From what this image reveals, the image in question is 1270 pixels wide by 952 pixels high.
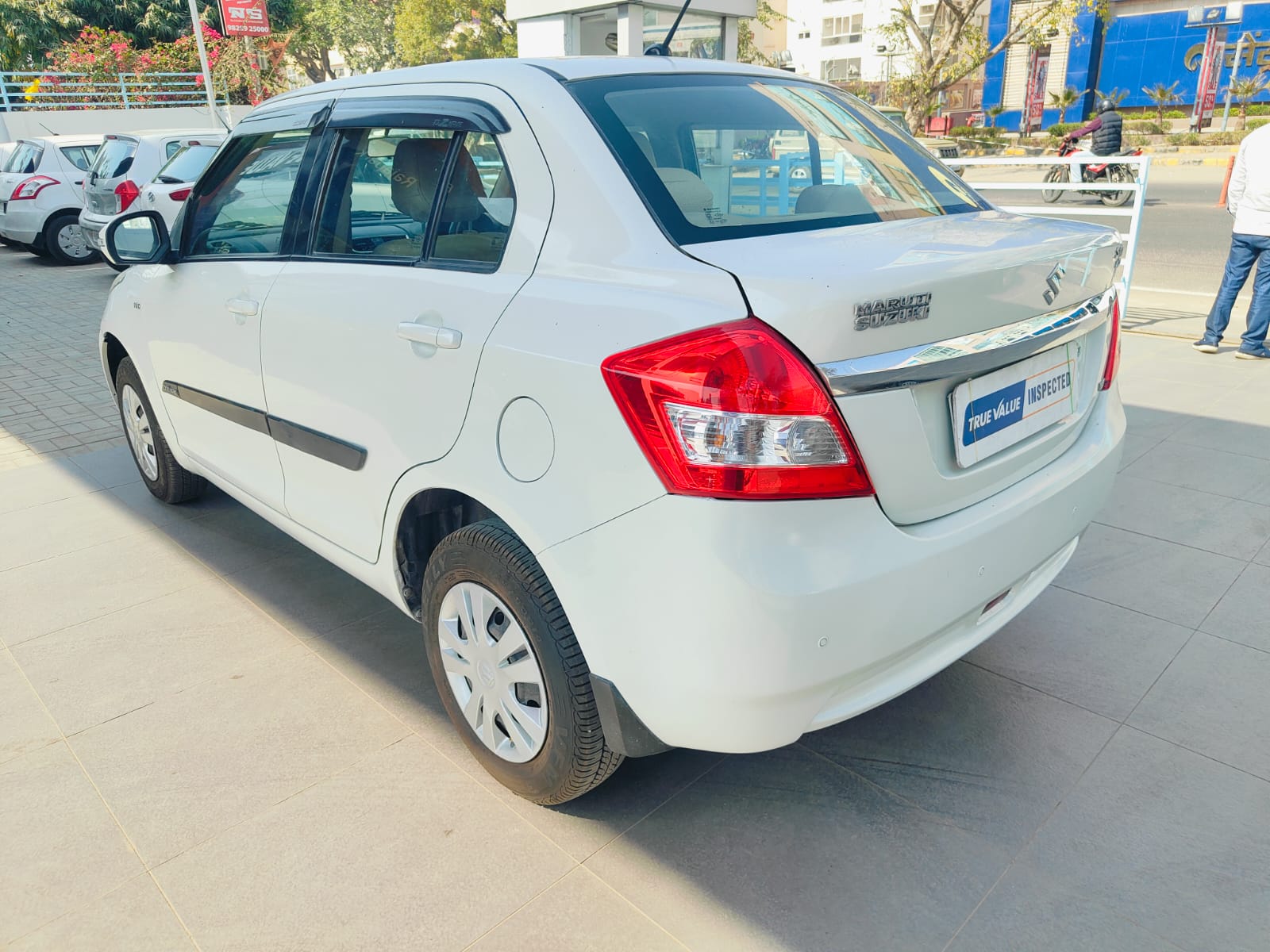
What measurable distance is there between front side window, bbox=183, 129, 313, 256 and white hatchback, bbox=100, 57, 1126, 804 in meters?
0.04

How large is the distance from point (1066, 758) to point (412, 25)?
36.8 meters

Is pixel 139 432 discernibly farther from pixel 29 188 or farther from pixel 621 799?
pixel 29 188

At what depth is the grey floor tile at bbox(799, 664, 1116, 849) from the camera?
232 centimetres

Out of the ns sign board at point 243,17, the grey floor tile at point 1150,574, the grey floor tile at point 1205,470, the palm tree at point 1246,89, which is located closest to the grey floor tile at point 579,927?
the grey floor tile at point 1150,574

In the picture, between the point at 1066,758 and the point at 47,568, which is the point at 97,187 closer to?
the point at 47,568

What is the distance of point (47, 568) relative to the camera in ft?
12.4

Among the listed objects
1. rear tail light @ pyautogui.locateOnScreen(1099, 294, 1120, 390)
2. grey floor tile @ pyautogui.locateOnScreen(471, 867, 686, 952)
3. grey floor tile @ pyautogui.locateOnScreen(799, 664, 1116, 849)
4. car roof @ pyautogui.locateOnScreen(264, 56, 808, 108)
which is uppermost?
car roof @ pyautogui.locateOnScreen(264, 56, 808, 108)

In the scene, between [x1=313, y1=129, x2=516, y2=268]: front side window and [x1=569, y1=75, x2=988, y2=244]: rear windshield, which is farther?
[x1=313, y1=129, x2=516, y2=268]: front side window

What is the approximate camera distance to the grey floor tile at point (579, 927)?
1.97 metres

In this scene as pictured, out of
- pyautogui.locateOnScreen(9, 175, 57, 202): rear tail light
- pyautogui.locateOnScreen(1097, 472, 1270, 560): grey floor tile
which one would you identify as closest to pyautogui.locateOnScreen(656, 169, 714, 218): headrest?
pyautogui.locateOnScreen(1097, 472, 1270, 560): grey floor tile

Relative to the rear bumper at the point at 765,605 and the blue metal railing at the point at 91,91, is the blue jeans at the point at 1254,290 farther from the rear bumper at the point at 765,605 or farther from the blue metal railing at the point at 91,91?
the blue metal railing at the point at 91,91

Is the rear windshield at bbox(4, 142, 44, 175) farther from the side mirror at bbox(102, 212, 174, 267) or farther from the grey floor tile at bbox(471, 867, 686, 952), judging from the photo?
the grey floor tile at bbox(471, 867, 686, 952)

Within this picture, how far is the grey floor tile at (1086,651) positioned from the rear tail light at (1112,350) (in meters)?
0.86

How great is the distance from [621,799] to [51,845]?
54.5 inches
